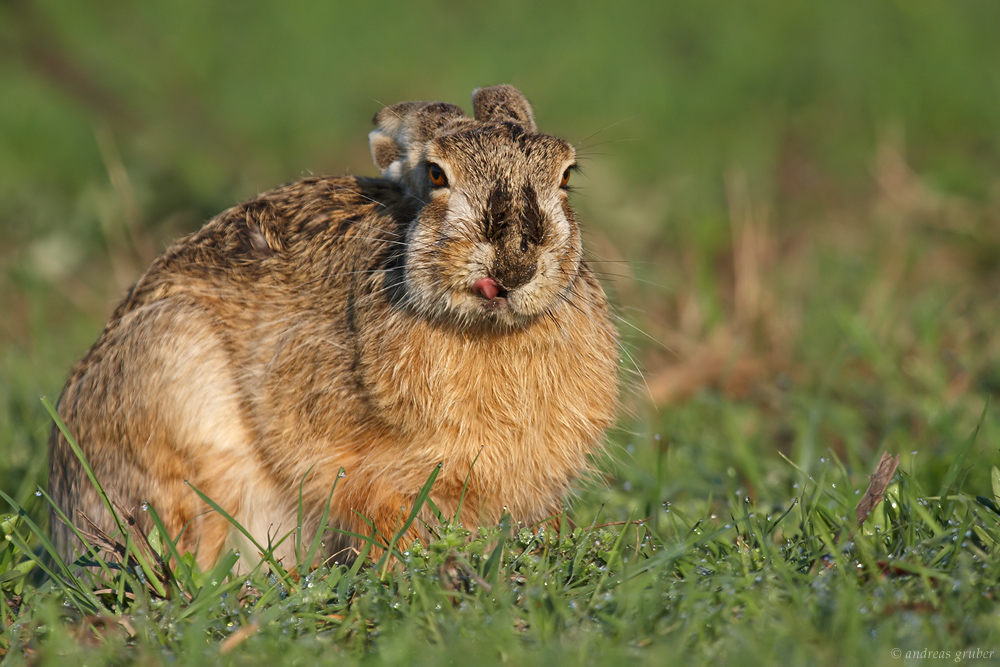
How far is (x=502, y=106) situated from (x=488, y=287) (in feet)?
4.02

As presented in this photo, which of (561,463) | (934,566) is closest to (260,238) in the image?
(561,463)

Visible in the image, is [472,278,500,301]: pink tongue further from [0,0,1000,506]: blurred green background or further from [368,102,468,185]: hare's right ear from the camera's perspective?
[0,0,1000,506]: blurred green background

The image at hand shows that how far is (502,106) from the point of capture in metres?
4.23

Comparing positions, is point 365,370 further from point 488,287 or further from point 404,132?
point 404,132

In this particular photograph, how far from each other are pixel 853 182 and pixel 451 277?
331 inches

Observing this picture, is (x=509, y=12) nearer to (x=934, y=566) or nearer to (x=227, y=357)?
(x=227, y=357)

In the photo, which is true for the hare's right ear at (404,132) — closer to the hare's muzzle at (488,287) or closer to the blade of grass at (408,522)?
the hare's muzzle at (488,287)

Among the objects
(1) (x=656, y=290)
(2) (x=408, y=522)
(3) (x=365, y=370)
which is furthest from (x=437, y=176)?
(1) (x=656, y=290)

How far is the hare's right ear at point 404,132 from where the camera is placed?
403cm

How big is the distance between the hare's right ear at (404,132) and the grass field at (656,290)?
725 millimetres

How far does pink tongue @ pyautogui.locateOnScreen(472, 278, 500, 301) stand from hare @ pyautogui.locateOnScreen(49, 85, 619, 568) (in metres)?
0.10

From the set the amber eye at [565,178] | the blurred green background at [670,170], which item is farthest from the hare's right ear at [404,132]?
the blurred green background at [670,170]

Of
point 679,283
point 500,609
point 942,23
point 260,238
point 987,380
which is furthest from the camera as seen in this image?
point 942,23

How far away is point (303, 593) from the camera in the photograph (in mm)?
3135
